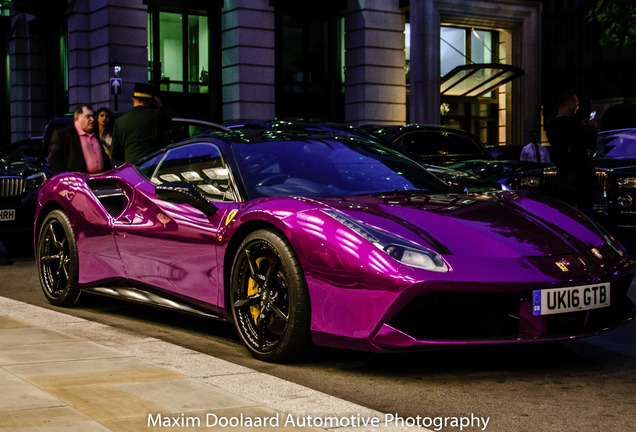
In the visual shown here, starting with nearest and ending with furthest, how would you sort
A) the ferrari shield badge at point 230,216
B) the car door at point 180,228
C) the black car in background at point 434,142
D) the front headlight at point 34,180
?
the ferrari shield badge at point 230,216 < the car door at point 180,228 < the front headlight at point 34,180 < the black car in background at point 434,142

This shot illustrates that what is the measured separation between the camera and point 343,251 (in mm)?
5004

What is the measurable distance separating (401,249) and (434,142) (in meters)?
8.64

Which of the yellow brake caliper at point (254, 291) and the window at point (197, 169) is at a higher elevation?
the window at point (197, 169)

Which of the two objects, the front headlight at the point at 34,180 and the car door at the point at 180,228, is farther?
the front headlight at the point at 34,180

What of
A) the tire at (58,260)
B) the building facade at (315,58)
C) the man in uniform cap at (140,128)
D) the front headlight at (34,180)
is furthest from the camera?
the building facade at (315,58)

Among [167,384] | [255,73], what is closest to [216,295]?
[167,384]

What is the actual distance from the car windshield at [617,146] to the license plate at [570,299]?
754cm

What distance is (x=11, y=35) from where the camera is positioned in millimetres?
36188

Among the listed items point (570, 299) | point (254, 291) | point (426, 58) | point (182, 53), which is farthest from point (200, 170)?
point (182, 53)

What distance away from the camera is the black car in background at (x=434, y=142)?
42.2 feet

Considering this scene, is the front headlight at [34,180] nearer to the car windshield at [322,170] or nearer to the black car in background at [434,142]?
the black car in background at [434,142]

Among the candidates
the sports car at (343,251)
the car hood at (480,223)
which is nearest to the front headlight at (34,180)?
the sports car at (343,251)

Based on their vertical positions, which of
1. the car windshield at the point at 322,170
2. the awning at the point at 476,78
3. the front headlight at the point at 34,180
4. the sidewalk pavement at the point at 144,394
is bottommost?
the sidewalk pavement at the point at 144,394

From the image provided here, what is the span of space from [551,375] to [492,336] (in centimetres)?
48
